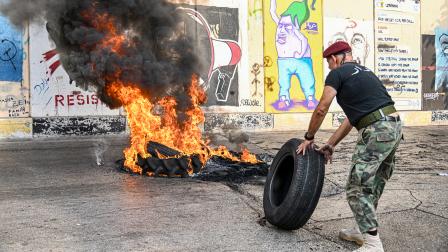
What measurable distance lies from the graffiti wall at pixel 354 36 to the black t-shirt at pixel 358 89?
400 inches

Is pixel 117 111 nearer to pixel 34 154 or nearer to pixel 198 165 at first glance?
pixel 34 154

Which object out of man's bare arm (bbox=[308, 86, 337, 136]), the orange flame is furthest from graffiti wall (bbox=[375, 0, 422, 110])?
man's bare arm (bbox=[308, 86, 337, 136])

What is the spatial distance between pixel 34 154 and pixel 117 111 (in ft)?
10.1

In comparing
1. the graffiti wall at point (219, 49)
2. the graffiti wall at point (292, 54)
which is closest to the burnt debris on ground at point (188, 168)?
the graffiti wall at point (219, 49)

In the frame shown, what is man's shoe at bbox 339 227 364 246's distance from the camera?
3.85m

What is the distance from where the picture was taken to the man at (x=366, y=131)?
359 cm

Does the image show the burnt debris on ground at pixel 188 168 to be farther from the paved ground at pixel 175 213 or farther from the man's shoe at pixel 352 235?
the man's shoe at pixel 352 235

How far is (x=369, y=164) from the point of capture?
3.61 meters

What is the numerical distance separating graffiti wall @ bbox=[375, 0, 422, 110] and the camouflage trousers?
11595 mm

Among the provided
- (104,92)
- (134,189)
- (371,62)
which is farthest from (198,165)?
(371,62)

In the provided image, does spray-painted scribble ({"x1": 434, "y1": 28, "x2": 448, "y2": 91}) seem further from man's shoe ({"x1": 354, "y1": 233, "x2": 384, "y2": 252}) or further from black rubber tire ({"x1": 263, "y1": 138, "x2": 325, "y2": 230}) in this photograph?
man's shoe ({"x1": 354, "y1": 233, "x2": 384, "y2": 252})

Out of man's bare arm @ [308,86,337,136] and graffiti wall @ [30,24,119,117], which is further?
graffiti wall @ [30,24,119,117]

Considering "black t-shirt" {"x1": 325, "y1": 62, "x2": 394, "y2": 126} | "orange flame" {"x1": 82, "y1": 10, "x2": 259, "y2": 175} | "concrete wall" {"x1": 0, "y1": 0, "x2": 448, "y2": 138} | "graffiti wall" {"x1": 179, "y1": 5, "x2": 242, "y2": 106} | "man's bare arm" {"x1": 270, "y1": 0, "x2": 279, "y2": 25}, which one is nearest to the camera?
"black t-shirt" {"x1": 325, "y1": 62, "x2": 394, "y2": 126}

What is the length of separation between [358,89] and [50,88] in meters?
9.02
